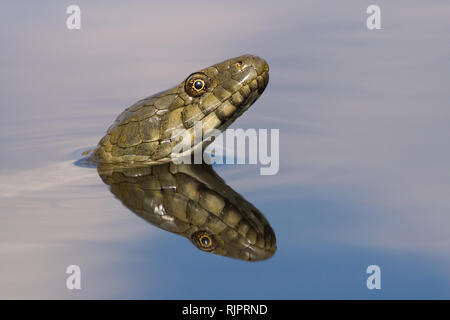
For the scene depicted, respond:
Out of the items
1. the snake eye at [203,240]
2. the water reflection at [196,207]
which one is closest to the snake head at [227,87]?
the water reflection at [196,207]

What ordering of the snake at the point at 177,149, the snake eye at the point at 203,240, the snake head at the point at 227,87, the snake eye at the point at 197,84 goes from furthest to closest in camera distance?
1. the snake eye at the point at 197,84
2. the snake head at the point at 227,87
3. the snake at the point at 177,149
4. the snake eye at the point at 203,240

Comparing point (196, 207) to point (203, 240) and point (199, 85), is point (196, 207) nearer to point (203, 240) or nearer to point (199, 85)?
point (203, 240)

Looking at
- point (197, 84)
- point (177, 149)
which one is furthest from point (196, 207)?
point (197, 84)

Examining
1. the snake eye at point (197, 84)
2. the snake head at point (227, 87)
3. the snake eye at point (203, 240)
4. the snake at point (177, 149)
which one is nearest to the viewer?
the snake eye at point (203, 240)

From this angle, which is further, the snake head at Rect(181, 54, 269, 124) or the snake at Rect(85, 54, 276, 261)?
the snake head at Rect(181, 54, 269, 124)

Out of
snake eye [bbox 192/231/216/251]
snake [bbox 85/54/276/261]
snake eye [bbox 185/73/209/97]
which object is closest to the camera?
snake eye [bbox 192/231/216/251]

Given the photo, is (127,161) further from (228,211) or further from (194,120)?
(228,211)

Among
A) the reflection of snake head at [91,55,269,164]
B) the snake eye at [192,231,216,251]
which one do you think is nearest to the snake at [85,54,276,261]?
the reflection of snake head at [91,55,269,164]

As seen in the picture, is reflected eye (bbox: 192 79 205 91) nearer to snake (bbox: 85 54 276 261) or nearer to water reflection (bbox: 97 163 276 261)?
snake (bbox: 85 54 276 261)

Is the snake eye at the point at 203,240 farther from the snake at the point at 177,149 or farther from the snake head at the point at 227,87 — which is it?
the snake head at the point at 227,87
